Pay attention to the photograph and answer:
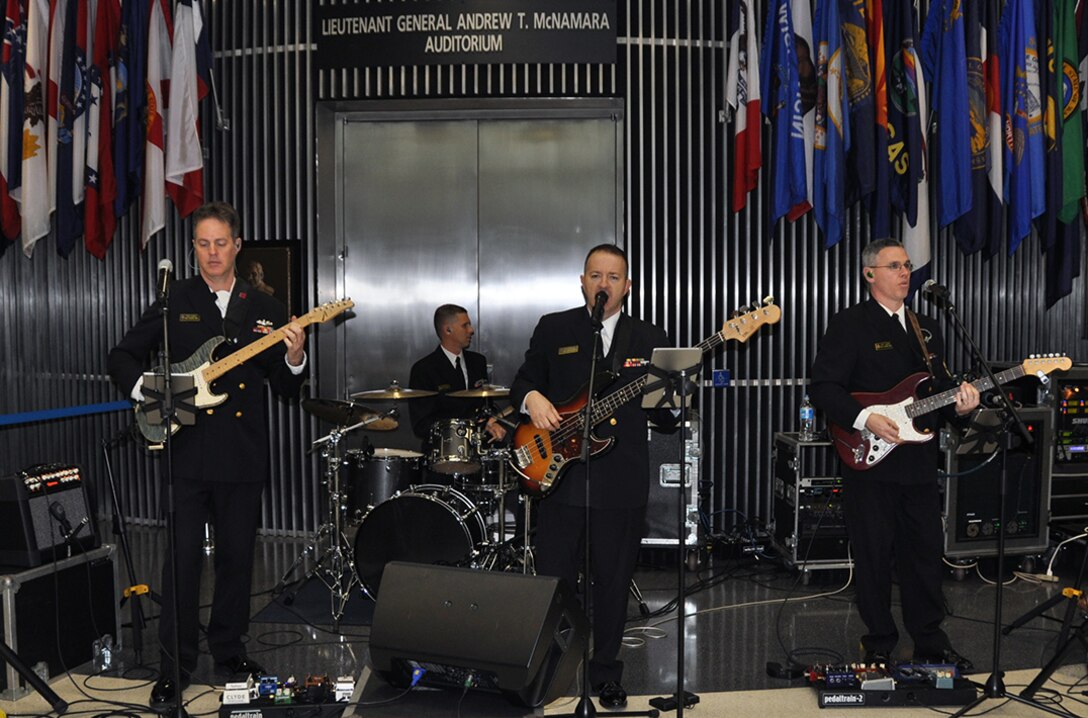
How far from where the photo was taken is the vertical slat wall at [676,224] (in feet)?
25.4

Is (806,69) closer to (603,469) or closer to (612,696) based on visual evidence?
(603,469)

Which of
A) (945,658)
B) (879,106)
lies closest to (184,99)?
(879,106)

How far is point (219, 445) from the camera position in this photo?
15.0ft

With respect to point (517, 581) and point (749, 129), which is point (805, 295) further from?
point (517, 581)

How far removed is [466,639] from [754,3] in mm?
6024

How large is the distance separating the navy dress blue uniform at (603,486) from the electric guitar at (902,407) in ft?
3.11

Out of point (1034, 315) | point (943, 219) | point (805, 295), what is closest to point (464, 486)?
point (805, 295)

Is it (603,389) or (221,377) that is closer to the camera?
(603,389)

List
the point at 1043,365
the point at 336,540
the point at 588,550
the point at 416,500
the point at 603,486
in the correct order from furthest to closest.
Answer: the point at 336,540 → the point at 416,500 → the point at 1043,365 → the point at 603,486 → the point at 588,550

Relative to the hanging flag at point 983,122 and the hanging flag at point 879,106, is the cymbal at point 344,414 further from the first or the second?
the hanging flag at point 983,122

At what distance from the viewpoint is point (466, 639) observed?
303cm

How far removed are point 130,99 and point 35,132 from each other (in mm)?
724

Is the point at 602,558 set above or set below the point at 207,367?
below

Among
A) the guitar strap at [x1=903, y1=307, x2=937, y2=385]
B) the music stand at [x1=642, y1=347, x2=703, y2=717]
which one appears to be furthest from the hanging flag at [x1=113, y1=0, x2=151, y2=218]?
the guitar strap at [x1=903, y1=307, x2=937, y2=385]
